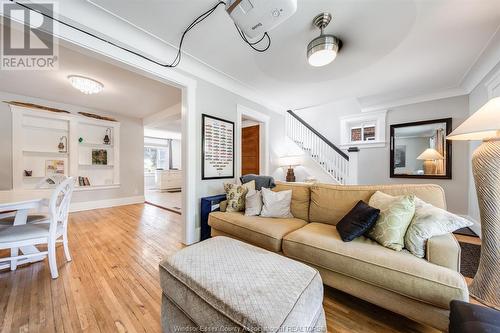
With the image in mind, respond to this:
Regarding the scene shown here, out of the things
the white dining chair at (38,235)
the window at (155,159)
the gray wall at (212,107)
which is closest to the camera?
the white dining chair at (38,235)

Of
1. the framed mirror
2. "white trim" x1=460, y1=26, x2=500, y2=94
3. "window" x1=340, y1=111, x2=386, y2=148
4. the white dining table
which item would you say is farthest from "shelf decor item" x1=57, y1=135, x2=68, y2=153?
the framed mirror

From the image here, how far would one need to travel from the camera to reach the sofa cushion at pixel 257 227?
5.67ft

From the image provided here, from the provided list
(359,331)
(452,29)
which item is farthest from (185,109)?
(452,29)

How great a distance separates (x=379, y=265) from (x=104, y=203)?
5503mm

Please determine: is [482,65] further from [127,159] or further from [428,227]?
[127,159]

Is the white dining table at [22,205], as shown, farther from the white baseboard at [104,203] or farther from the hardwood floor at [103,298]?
the white baseboard at [104,203]

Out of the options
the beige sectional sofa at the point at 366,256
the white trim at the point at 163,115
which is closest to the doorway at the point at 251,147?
the white trim at the point at 163,115

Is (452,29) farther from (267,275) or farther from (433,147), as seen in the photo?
(267,275)

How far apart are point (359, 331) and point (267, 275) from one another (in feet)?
2.69

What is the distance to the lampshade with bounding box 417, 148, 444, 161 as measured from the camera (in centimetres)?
346

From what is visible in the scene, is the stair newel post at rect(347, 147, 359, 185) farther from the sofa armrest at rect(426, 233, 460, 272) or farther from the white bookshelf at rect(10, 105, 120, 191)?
the white bookshelf at rect(10, 105, 120, 191)

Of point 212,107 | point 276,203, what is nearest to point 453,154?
point 276,203

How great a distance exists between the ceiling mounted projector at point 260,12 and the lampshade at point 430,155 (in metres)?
3.93

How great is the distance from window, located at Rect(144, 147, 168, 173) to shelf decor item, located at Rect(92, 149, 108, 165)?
3.92 m
